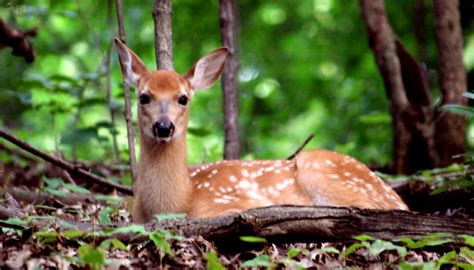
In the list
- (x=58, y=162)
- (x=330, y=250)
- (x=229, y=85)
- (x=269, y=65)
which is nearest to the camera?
(x=330, y=250)

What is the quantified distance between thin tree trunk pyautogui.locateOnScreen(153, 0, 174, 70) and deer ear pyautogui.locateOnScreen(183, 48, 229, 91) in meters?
0.29

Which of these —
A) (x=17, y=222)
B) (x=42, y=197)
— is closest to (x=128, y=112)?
(x=42, y=197)

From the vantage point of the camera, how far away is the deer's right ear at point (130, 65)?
5.85m

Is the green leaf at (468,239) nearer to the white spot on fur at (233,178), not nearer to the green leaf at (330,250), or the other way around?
the green leaf at (330,250)

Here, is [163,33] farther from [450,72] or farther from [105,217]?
[450,72]

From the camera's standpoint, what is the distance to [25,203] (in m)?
6.11

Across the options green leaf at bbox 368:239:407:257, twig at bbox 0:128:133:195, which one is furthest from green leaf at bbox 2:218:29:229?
green leaf at bbox 368:239:407:257

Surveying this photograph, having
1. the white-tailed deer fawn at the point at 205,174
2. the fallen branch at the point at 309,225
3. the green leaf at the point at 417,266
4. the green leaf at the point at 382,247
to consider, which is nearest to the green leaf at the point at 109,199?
the white-tailed deer fawn at the point at 205,174

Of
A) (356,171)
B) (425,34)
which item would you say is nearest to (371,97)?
(425,34)

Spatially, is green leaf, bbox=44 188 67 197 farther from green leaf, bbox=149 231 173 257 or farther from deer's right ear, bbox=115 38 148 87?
green leaf, bbox=149 231 173 257

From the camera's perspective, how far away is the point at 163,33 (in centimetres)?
607

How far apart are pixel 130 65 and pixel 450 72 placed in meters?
3.53

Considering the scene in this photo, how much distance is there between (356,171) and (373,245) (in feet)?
6.15

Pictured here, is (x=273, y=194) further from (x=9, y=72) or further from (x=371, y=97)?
(x=371, y=97)
